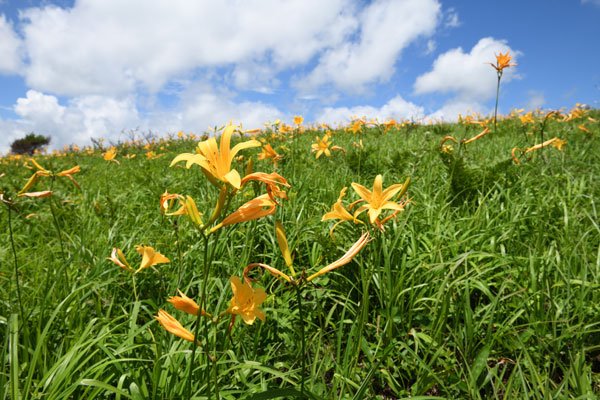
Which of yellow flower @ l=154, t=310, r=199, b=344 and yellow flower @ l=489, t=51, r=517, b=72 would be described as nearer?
yellow flower @ l=154, t=310, r=199, b=344

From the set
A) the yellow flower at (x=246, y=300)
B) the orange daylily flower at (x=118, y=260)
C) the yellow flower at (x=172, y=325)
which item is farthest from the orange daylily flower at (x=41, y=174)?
the yellow flower at (x=246, y=300)

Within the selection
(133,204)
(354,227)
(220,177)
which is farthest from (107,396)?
(133,204)

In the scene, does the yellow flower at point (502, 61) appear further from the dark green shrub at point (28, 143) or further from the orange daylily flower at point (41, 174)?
the dark green shrub at point (28, 143)

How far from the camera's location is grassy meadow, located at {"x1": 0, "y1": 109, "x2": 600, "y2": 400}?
1160 mm

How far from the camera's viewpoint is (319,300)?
167cm

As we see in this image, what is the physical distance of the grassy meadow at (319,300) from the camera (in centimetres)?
116

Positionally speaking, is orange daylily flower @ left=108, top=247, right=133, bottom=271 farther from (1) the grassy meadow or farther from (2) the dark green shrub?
(2) the dark green shrub

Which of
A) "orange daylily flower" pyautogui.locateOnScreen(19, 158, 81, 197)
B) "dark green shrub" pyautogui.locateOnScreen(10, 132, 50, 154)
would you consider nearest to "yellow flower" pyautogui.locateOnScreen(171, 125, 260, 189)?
"orange daylily flower" pyautogui.locateOnScreen(19, 158, 81, 197)

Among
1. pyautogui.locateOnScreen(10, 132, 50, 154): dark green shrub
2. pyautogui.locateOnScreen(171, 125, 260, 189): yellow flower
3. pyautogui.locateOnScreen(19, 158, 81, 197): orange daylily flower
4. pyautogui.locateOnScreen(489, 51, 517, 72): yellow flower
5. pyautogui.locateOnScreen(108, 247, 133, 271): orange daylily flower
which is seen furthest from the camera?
pyautogui.locateOnScreen(10, 132, 50, 154): dark green shrub

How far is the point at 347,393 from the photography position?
1301 millimetres

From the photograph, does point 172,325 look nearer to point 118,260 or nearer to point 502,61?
point 118,260

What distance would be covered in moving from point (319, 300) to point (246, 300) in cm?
92

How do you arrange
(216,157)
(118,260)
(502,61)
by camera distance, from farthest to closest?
1. (502,61)
2. (118,260)
3. (216,157)

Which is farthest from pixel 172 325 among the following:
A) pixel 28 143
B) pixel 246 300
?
pixel 28 143
